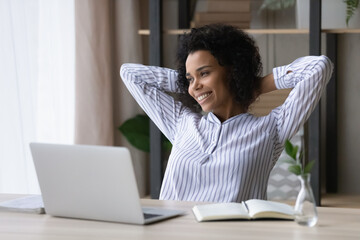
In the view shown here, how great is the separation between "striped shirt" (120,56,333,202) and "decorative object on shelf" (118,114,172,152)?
55.0 inches

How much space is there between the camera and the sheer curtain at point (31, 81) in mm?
2895

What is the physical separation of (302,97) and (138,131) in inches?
64.2

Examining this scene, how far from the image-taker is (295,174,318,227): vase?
1324mm

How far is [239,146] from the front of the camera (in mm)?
1947

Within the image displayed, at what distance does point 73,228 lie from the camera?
1.36 metres

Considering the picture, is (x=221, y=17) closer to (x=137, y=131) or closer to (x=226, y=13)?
(x=226, y=13)

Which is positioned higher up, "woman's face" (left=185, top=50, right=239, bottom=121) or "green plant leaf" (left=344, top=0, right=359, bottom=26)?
"green plant leaf" (left=344, top=0, right=359, bottom=26)

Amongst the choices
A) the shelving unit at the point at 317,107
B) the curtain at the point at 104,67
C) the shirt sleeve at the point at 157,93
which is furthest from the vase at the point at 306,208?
the curtain at the point at 104,67

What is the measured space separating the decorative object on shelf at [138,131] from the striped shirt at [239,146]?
4.58 feet

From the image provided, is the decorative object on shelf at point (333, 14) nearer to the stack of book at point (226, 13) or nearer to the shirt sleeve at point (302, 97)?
the stack of book at point (226, 13)

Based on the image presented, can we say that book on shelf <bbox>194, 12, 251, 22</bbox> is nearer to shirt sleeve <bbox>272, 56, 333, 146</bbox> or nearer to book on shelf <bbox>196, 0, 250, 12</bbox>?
book on shelf <bbox>196, 0, 250, 12</bbox>

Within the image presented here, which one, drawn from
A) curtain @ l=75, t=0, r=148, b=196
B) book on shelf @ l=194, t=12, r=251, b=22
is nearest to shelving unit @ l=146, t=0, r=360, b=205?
book on shelf @ l=194, t=12, r=251, b=22

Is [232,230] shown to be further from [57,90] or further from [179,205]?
[57,90]

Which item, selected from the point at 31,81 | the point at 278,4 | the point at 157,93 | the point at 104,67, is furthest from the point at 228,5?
the point at 157,93
